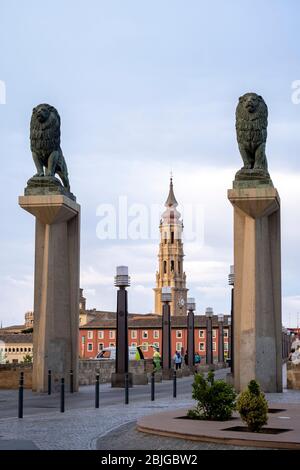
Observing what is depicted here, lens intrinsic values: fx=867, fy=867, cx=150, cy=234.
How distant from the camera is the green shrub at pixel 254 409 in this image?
43.2 ft

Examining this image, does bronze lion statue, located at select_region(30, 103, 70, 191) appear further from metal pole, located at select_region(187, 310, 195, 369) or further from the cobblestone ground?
metal pole, located at select_region(187, 310, 195, 369)

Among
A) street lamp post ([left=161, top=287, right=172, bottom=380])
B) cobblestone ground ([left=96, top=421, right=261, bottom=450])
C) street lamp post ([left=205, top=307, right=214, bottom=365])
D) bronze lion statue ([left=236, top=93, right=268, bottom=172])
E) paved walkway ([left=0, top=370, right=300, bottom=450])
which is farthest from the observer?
street lamp post ([left=205, top=307, right=214, bottom=365])

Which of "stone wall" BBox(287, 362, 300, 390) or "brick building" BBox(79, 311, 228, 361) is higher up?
"brick building" BBox(79, 311, 228, 361)

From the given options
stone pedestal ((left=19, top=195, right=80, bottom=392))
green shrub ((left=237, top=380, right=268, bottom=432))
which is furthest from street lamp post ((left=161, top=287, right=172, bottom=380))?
green shrub ((left=237, top=380, right=268, bottom=432))

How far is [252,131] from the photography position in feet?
86.0

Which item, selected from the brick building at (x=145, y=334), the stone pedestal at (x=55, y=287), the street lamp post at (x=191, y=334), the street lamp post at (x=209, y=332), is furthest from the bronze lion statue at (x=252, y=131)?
the brick building at (x=145, y=334)

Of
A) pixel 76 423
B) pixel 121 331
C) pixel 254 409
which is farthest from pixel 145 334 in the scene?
pixel 254 409

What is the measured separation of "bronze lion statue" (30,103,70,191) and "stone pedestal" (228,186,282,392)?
19.3 ft

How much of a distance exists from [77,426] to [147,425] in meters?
1.85

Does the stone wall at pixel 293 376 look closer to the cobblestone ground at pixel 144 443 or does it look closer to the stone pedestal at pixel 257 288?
the stone pedestal at pixel 257 288

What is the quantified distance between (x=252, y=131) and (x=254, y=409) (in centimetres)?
1428

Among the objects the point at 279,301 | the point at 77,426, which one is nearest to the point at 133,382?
the point at 279,301

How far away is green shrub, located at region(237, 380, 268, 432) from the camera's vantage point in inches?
519
